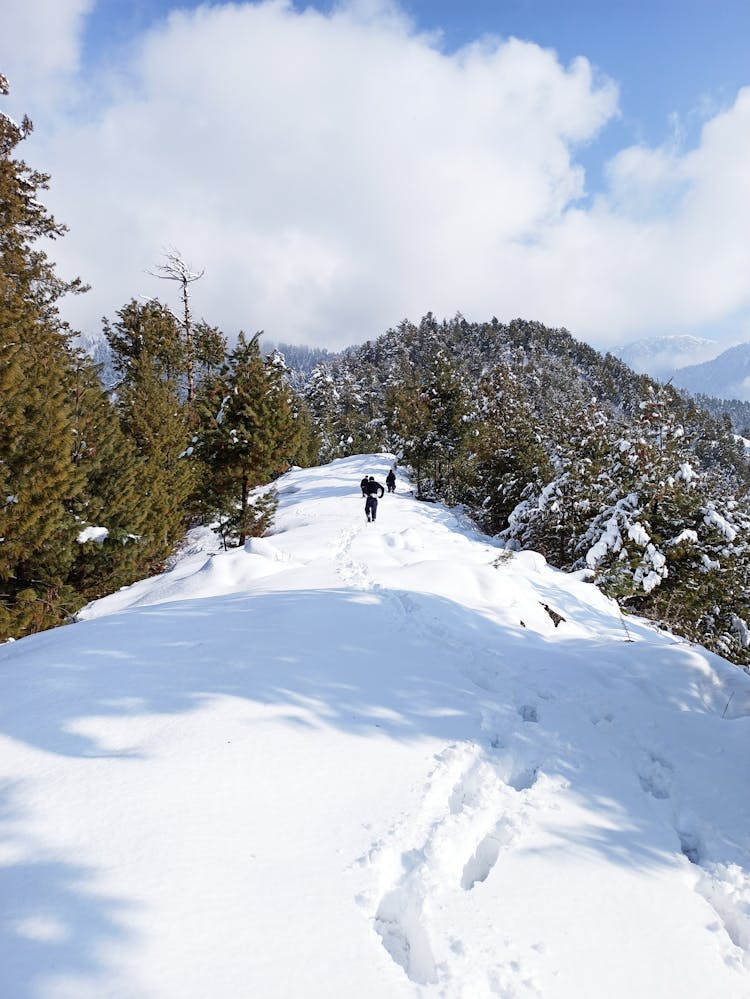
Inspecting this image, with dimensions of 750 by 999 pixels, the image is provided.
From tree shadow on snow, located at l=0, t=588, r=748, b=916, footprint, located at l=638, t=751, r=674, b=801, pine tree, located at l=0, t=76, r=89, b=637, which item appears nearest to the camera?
tree shadow on snow, located at l=0, t=588, r=748, b=916

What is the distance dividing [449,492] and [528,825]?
2363 cm

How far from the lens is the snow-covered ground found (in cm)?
215

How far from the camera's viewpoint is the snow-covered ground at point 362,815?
2.15 meters

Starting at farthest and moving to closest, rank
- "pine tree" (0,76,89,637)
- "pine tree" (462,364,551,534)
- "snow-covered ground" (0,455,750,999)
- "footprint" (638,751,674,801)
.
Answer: "pine tree" (462,364,551,534) < "pine tree" (0,76,89,637) < "footprint" (638,751,674,801) < "snow-covered ground" (0,455,750,999)

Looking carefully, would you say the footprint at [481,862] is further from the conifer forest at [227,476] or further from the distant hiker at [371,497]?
the distant hiker at [371,497]

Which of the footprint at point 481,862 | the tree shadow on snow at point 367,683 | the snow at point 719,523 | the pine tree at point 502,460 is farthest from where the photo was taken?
the pine tree at point 502,460

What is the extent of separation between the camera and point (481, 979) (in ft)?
7.20

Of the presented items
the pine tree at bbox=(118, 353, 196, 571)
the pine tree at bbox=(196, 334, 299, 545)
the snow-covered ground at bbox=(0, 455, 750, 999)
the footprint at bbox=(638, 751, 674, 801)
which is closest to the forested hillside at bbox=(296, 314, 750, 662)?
the snow-covered ground at bbox=(0, 455, 750, 999)

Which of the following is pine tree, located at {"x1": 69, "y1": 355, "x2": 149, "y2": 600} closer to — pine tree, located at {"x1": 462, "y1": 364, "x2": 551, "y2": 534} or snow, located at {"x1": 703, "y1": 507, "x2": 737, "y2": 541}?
pine tree, located at {"x1": 462, "y1": 364, "x2": 551, "y2": 534}

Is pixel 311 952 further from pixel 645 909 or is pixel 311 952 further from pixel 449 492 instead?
pixel 449 492

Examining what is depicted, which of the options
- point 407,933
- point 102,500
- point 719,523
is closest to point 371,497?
point 102,500

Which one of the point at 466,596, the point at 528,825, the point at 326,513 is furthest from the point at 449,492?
the point at 528,825

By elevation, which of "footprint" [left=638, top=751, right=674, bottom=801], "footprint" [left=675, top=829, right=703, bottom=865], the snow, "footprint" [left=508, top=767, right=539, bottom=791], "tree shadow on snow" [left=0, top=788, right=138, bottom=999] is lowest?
"footprint" [left=675, top=829, right=703, bottom=865]

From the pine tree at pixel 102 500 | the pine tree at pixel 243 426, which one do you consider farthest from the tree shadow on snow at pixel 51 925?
the pine tree at pixel 243 426
